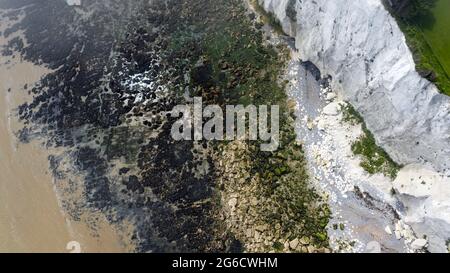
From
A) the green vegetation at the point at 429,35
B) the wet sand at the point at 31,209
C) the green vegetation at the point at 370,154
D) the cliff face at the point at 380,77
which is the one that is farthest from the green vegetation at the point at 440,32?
the wet sand at the point at 31,209

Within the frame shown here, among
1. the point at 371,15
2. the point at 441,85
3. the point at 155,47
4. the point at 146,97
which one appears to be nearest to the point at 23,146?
the point at 146,97

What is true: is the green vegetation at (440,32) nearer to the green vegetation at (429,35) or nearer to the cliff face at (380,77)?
the green vegetation at (429,35)

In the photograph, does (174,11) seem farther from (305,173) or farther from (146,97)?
(305,173)

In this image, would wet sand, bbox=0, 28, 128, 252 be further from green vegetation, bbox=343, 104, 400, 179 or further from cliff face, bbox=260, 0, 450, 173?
cliff face, bbox=260, 0, 450, 173

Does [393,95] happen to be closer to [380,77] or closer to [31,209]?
[380,77]

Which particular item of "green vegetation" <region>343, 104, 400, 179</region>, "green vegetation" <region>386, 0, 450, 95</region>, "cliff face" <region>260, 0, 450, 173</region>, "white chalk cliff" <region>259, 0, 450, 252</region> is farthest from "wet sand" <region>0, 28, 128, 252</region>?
"green vegetation" <region>386, 0, 450, 95</region>

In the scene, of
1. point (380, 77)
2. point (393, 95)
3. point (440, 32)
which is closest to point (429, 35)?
point (440, 32)
